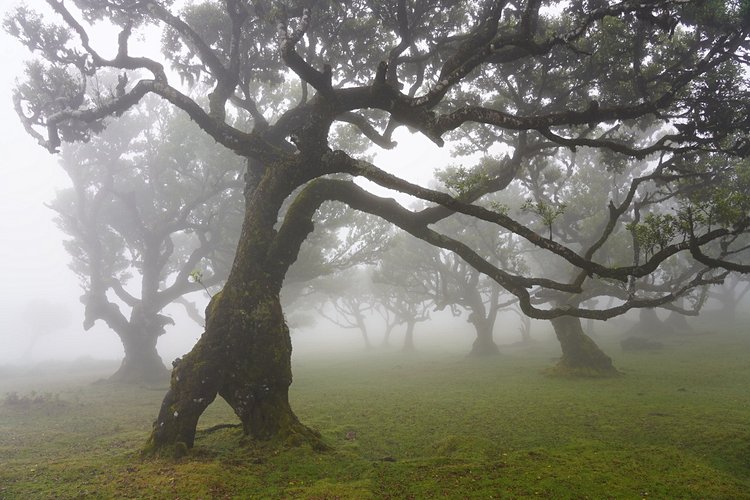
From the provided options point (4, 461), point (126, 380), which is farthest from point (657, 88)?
point (126, 380)

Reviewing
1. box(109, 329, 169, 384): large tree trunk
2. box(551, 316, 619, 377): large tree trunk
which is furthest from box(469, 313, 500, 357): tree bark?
box(109, 329, 169, 384): large tree trunk

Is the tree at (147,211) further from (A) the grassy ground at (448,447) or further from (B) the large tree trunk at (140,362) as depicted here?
(A) the grassy ground at (448,447)

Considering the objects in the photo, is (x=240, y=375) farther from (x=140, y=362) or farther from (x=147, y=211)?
(x=147, y=211)

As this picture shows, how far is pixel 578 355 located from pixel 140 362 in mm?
25971

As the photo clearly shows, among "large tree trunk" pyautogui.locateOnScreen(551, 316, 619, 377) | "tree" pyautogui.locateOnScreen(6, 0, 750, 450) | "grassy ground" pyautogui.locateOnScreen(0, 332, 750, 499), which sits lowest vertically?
"grassy ground" pyautogui.locateOnScreen(0, 332, 750, 499)

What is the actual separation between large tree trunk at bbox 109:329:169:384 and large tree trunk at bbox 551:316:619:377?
24.0 metres

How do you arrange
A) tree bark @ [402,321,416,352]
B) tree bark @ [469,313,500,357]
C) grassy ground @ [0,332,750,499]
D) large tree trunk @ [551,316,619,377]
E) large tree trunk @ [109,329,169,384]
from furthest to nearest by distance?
tree bark @ [402,321,416,352], tree bark @ [469,313,500,357], large tree trunk @ [109,329,169,384], large tree trunk @ [551,316,619,377], grassy ground @ [0,332,750,499]

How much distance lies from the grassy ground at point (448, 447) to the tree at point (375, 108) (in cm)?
136

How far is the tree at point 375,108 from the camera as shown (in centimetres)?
772

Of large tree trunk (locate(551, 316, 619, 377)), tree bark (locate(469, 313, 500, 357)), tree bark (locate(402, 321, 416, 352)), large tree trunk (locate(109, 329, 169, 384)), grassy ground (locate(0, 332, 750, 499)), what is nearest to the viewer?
grassy ground (locate(0, 332, 750, 499))

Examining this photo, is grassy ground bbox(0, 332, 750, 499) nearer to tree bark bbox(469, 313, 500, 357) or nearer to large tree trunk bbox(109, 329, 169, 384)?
large tree trunk bbox(109, 329, 169, 384)

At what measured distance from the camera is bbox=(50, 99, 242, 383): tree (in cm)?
2528

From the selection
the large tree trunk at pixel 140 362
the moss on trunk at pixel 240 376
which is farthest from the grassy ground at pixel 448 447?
the large tree trunk at pixel 140 362

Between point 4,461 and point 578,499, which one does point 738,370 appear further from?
point 4,461
